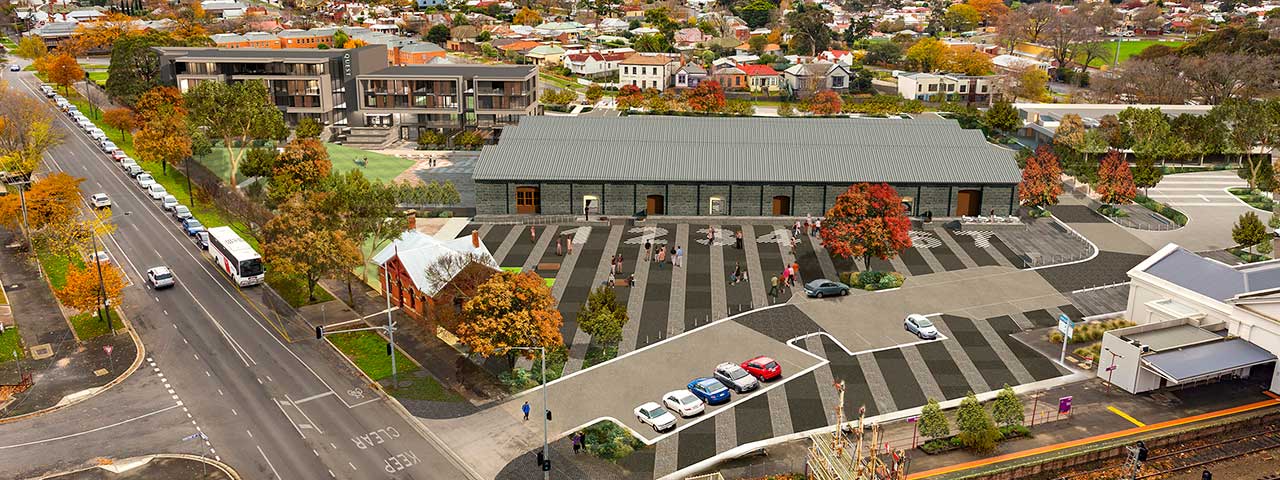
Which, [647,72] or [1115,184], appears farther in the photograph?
[647,72]

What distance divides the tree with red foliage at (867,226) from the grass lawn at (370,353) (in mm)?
33786

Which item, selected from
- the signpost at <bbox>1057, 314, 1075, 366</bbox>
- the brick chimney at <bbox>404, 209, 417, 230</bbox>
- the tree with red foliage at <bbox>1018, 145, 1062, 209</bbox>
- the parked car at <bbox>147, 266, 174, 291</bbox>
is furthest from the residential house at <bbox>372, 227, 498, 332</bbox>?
the tree with red foliage at <bbox>1018, 145, 1062, 209</bbox>

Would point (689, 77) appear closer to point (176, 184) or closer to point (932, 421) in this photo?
point (176, 184)

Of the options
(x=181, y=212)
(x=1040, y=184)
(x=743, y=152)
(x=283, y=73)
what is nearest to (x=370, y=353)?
(x=181, y=212)

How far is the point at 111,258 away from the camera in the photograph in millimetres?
81000

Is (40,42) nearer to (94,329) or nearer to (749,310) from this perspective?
(94,329)

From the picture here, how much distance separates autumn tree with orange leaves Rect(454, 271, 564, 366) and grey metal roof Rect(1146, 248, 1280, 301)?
41922 mm

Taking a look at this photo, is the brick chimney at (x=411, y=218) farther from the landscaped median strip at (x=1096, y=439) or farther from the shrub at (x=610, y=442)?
the landscaped median strip at (x=1096, y=439)

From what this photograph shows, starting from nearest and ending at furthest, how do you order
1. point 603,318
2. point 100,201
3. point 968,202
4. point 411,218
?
1. point 603,318
2. point 411,218
3. point 968,202
4. point 100,201

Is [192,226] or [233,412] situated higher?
[192,226]

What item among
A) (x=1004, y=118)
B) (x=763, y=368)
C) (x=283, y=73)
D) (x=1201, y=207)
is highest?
(x=283, y=73)

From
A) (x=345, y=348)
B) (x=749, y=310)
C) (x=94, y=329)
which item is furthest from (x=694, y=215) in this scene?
(x=94, y=329)

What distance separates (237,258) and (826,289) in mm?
46073

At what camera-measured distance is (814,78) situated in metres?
190
